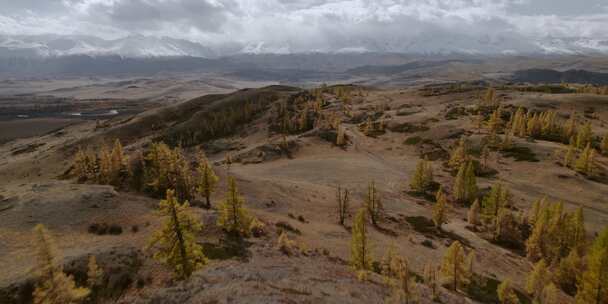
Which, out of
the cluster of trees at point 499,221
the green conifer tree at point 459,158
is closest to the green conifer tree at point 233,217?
the cluster of trees at point 499,221

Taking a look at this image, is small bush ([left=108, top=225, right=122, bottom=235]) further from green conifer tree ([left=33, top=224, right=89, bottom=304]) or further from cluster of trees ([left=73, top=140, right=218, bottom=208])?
green conifer tree ([left=33, top=224, right=89, bottom=304])

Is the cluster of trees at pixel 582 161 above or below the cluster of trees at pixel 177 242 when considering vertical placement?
below

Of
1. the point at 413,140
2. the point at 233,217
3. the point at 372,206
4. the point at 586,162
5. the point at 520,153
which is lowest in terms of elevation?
the point at 520,153

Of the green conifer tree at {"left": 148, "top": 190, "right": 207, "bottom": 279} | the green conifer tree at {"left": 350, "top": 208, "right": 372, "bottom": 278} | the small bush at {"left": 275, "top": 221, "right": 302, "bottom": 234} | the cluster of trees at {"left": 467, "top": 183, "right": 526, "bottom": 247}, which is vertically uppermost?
the green conifer tree at {"left": 148, "top": 190, "right": 207, "bottom": 279}

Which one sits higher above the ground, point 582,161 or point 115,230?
point 115,230

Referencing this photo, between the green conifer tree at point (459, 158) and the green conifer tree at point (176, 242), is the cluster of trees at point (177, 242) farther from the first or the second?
the green conifer tree at point (459, 158)

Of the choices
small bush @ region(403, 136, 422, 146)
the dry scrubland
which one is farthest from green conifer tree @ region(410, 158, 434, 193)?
small bush @ region(403, 136, 422, 146)

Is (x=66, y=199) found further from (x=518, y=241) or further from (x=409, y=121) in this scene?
(x=409, y=121)

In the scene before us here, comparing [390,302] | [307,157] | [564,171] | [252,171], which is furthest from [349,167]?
[390,302]

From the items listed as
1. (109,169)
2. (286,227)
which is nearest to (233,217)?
(286,227)

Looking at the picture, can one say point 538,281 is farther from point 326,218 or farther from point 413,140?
point 413,140
